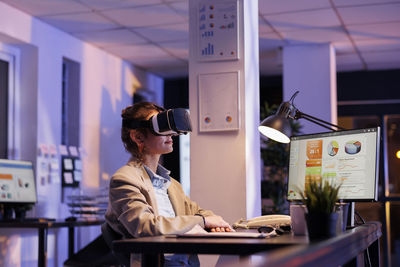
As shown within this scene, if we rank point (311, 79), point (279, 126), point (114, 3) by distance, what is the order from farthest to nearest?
point (311, 79) < point (114, 3) < point (279, 126)

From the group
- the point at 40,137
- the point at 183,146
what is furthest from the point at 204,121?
the point at 183,146

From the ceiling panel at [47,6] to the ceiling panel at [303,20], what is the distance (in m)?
1.81

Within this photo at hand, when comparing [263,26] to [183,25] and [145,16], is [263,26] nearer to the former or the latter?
[183,25]

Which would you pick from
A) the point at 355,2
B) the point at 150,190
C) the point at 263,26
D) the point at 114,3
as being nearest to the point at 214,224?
the point at 150,190

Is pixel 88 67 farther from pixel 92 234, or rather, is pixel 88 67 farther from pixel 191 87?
pixel 191 87

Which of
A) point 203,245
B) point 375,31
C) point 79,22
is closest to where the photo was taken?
point 203,245

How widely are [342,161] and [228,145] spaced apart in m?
1.46

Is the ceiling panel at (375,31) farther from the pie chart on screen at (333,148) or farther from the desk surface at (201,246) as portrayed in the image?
the desk surface at (201,246)

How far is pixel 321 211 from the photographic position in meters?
1.76

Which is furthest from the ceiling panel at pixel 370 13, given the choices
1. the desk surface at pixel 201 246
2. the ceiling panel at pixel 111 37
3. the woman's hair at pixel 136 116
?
the desk surface at pixel 201 246

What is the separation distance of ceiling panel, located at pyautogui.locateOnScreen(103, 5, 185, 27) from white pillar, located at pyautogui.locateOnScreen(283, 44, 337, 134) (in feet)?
5.73

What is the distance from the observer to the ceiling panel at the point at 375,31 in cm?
608

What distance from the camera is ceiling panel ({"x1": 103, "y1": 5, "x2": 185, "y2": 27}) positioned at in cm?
542

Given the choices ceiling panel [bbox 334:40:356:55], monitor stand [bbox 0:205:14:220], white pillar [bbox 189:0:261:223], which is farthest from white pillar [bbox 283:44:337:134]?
monitor stand [bbox 0:205:14:220]
